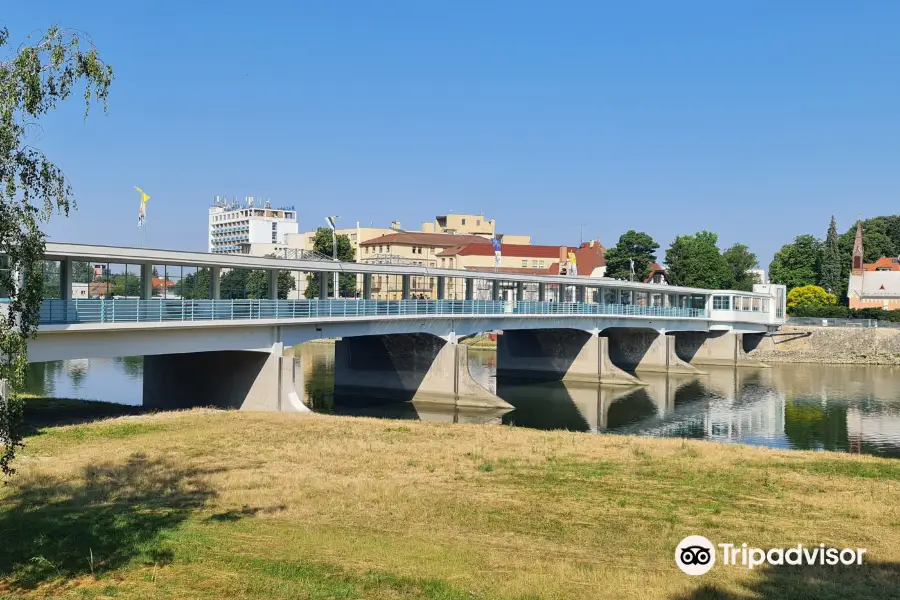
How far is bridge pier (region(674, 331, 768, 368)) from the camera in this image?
96.6 metres

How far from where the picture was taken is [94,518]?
19.3m

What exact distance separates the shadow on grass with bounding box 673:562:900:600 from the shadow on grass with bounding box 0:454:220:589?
10.4 meters

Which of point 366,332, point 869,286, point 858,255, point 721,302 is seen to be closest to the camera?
point 366,332

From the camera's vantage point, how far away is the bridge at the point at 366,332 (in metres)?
35.0

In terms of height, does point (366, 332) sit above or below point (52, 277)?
below

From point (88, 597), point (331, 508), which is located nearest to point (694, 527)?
point (331, 508)

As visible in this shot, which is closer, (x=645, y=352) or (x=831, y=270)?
(x=645, y=352)

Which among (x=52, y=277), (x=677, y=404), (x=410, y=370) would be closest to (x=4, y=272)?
(x=52, y=277)

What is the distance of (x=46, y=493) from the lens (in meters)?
22.0

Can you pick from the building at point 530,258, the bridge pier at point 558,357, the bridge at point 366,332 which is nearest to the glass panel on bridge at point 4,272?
the bridge at point 366,332

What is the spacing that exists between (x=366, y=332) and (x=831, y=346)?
69.3 meters

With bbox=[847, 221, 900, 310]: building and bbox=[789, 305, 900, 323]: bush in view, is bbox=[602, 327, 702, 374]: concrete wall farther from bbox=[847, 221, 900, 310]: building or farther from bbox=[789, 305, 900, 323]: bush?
bbox=[847, 221, 900, 310]: building

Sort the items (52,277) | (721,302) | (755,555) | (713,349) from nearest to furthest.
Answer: (755,555) < (52,277) < (713,349) < (721,302)

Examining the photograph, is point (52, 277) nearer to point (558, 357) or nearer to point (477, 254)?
point (558, 357)
